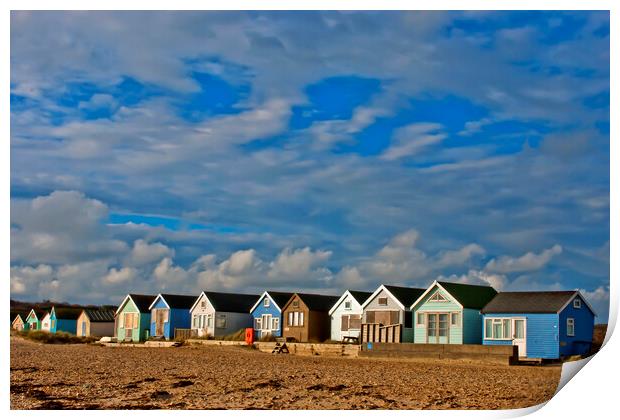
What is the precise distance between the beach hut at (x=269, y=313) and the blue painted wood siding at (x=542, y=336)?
1704cm

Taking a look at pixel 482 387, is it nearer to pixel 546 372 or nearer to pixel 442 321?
pixel 546 372

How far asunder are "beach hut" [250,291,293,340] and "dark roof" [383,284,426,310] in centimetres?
923

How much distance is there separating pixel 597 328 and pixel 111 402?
68.6ft

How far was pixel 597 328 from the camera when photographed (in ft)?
109

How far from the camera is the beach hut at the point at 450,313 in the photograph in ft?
116

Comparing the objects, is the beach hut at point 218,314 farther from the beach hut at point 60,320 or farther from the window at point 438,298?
the window at point 438,298

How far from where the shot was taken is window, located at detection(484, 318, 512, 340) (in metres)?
33.8

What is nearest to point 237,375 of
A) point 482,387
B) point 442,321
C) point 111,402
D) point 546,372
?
point 111,402

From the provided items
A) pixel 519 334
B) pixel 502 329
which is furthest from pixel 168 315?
pixel 519 334

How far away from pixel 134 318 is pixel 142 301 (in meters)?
1.18

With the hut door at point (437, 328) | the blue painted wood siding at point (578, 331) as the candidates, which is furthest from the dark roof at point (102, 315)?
the blue painted wood siding at point (578, 331)

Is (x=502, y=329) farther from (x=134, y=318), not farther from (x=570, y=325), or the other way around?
(x=134, y=318)

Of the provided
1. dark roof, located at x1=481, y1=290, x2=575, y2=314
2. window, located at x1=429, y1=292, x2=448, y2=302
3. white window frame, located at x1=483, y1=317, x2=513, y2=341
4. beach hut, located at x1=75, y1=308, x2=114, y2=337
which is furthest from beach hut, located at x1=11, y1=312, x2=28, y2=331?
dark roof, located at x1=481, y1=290, x2=575, y2=314
